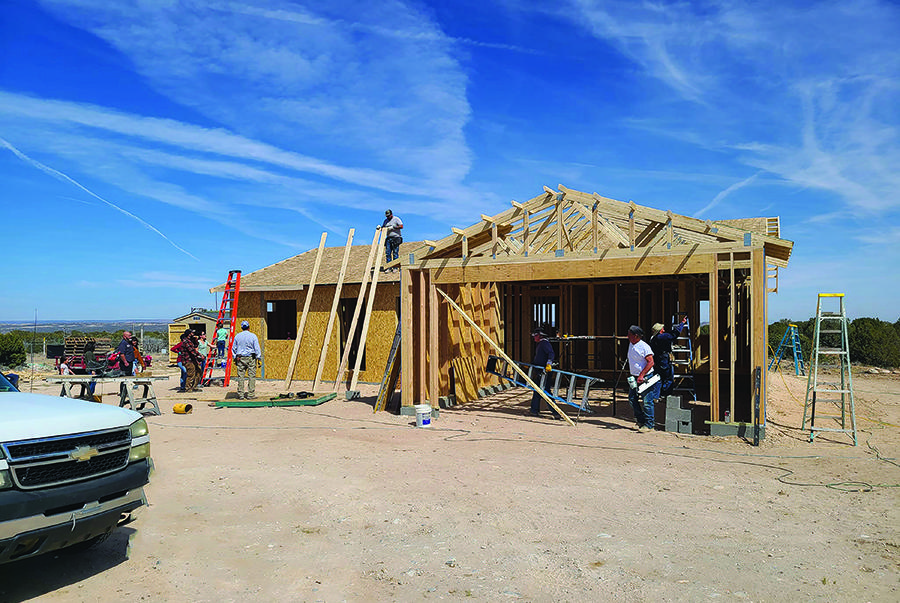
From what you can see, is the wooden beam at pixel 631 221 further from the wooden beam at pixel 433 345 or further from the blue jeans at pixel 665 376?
the wooden beam at pixel 433 345

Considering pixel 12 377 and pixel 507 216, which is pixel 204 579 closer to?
pixel 12 377

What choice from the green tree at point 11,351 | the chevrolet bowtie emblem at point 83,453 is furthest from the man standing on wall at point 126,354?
the green tree at point 11,351

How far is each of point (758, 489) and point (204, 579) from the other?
5624 millimetres

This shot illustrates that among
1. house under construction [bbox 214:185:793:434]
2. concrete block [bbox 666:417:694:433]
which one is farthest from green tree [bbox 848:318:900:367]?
concrete block [bbox 666:417:694:433]

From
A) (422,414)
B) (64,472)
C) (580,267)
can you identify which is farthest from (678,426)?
(64,472)

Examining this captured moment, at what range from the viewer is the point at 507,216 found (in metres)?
11.6

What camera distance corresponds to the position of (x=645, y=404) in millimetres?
10531

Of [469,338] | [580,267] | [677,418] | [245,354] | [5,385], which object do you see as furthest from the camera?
[469,338]

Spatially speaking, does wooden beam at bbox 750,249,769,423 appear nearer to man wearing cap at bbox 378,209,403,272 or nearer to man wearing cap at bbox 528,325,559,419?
man wearing cap at bbox 528,325,559,419

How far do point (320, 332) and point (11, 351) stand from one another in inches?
577

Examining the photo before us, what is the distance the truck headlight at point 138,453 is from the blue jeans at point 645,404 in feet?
25.4

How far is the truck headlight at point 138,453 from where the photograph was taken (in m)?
4.71

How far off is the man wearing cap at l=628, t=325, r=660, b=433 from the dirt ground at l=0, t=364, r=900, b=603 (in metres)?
0.66

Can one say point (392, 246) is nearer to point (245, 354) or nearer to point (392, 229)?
point (392, 229)
